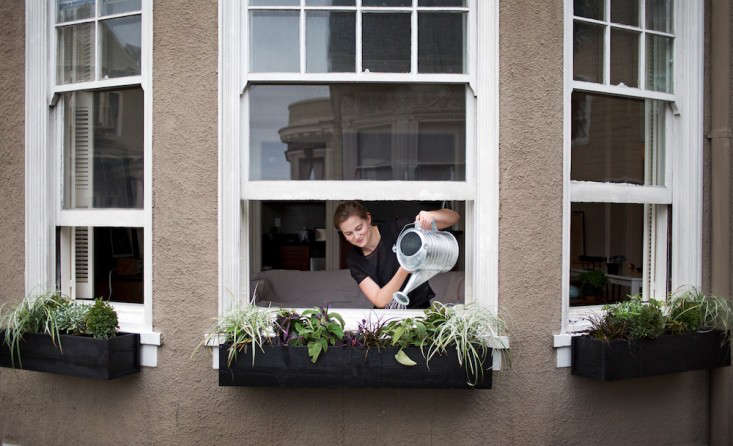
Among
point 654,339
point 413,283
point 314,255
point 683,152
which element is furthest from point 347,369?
point 314,255

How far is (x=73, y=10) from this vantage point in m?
3.85

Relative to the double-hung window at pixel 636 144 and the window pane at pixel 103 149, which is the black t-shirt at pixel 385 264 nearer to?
the double-hung window at pixel 636 144

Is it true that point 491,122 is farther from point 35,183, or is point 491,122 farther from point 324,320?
point 35,183

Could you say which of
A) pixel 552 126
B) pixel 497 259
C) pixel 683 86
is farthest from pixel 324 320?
pixel 683 86

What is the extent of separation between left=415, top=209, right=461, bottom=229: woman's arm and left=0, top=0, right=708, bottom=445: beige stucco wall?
402 mm

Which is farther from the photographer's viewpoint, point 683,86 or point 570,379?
point 683,86

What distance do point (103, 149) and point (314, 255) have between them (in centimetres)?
242

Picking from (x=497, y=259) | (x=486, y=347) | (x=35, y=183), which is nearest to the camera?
(x=486, y=347)

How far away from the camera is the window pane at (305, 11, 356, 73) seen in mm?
3516

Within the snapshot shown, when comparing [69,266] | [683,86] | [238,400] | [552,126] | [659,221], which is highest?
[683,86]

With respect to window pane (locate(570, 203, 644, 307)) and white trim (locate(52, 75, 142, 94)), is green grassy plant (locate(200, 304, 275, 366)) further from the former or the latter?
window pane (locate(570, 203, 644, 307))

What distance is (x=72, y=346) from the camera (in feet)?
11.1

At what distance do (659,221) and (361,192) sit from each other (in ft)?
6.63

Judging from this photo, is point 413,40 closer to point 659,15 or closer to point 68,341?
point 659,15
